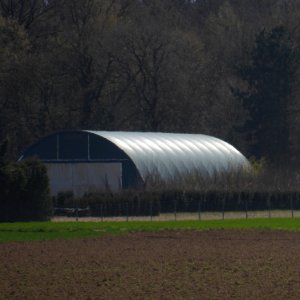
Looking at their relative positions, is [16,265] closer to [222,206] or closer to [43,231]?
[43,231]

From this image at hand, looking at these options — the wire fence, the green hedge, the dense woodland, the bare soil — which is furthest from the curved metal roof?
the bare soil

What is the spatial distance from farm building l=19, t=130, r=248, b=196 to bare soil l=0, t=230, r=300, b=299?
2566 centimetres

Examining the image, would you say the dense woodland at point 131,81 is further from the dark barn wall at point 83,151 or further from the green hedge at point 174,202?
the green hedge at point 174,202

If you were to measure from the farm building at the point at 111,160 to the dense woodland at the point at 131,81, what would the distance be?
573 inches

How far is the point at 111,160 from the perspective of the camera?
69.1 meters

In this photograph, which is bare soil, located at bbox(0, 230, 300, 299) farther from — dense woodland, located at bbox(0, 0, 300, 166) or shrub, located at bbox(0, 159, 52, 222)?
dense woodland, located at bbox(0, 0, 300, 166)

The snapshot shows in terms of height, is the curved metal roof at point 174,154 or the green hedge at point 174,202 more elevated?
the curved metal roof at point 174,154

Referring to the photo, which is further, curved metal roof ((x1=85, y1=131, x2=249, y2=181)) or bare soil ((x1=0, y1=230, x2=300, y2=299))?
curved metal roof ((x1=85, y1=131, x2=249, y2=181))

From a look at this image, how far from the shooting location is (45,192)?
58500mm

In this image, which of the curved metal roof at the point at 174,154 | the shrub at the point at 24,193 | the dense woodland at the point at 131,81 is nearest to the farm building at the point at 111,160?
the curved metal roof at the point at 174,154

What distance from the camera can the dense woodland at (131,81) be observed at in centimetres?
8644

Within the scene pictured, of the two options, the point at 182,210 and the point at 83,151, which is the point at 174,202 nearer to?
the point at 182,210

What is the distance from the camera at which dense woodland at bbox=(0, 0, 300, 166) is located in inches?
3403

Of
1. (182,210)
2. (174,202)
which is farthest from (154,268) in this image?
(182,210)
